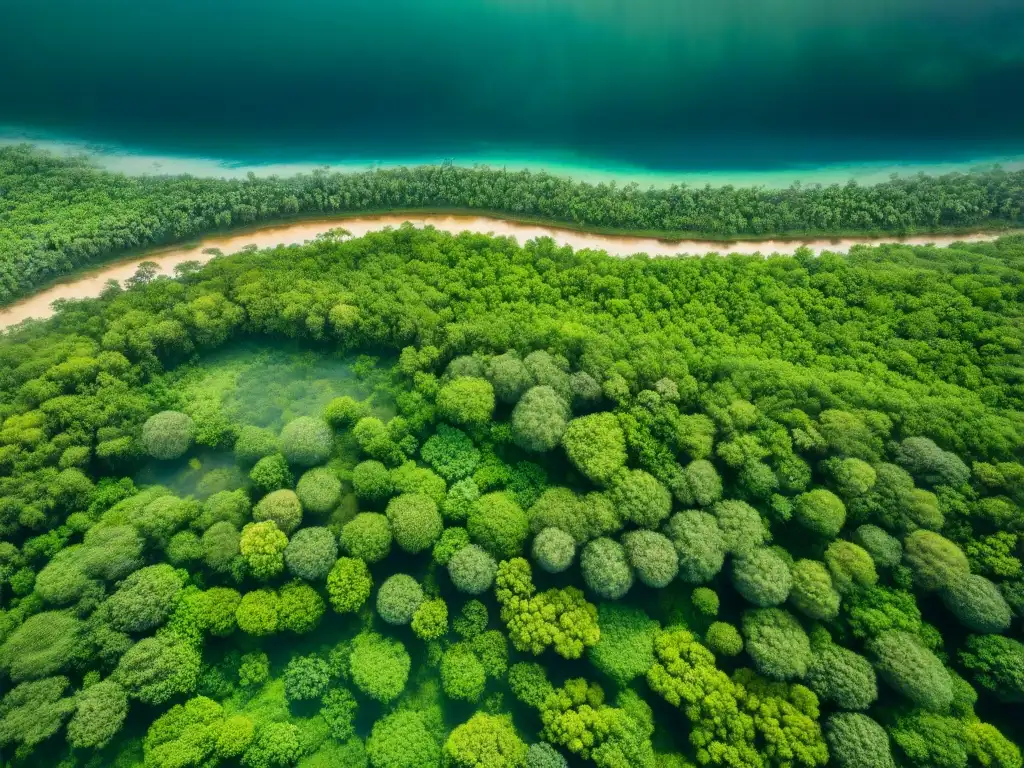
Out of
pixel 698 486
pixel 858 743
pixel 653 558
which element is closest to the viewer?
pixel 858 743

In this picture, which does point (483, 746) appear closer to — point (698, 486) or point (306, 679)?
point (306, 679)

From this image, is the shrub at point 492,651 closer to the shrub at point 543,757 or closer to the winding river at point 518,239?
the shrub at point 543,757

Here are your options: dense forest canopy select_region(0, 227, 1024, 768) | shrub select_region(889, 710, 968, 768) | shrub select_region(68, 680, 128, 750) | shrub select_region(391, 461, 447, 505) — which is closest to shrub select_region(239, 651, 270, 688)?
dense forest canopy select_region(0, 227, 1024, 768)

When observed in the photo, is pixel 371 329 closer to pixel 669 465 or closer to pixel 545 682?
pixel 669 465

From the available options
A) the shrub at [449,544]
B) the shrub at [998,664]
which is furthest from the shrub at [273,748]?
the shrub at [998,664]

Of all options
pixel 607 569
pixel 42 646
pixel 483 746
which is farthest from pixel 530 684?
pixel 42 646

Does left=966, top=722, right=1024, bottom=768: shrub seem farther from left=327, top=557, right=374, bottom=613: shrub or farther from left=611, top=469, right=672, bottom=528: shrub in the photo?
left=327, top=557, right=374, bottom=613: shrub
